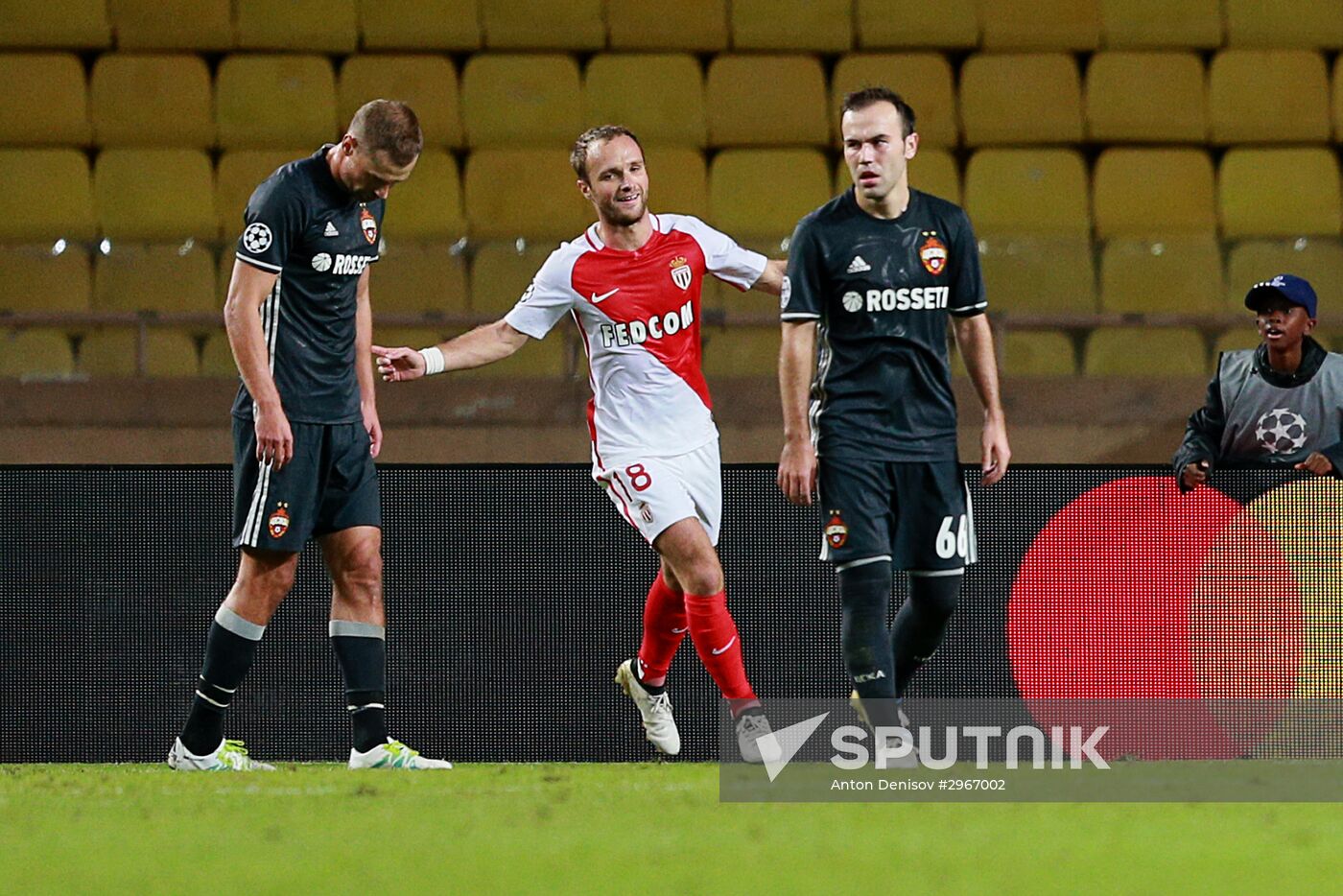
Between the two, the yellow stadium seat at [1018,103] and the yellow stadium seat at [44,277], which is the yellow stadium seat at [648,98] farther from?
the yellow stadium seat at [44,277]

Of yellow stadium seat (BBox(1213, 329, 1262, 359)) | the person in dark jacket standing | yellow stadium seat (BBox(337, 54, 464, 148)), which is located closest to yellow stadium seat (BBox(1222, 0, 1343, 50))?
yellow stadium seat (BBox(1213, 329, 1262, 359))

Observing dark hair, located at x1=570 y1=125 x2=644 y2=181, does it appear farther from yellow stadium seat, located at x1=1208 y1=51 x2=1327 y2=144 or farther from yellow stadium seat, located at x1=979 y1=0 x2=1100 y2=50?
yellow stadium seat, located at x1=1208 y1=51 x2=1327 y2=144

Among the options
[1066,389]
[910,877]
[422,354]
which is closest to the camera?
[910,877]

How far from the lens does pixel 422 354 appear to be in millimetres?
5066

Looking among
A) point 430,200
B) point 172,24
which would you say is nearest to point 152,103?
point 172,24

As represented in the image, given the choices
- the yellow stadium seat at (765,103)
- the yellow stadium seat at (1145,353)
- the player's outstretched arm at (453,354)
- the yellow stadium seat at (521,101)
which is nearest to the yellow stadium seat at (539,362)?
the yellow stadium seat at (1145,353)

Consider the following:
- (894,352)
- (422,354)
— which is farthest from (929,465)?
(422,354)

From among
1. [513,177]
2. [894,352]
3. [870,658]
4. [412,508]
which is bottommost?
[870,658]

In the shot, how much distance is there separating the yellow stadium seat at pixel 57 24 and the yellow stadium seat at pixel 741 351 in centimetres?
447

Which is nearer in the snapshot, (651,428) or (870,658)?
(870,658)

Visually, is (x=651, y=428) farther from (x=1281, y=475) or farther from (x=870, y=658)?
(x=1281, y=475)

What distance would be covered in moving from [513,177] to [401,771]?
531 centimetres

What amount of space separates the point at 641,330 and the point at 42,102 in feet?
20.3

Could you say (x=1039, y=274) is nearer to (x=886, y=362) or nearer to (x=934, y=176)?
(x=934, y=176)
